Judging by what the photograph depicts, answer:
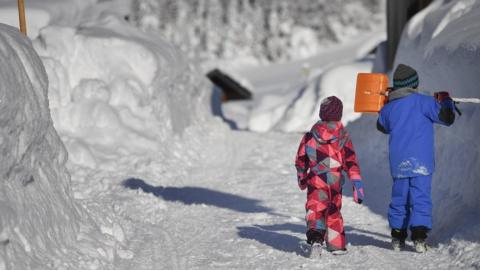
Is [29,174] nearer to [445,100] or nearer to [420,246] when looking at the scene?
[420,246]

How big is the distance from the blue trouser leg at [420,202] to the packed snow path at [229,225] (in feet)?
0.85

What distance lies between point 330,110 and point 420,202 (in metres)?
1.06

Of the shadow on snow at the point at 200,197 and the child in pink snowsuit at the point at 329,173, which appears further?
the shadow on snow at the point at 200,197

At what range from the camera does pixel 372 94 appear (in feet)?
24.4

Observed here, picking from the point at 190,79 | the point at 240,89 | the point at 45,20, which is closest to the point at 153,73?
the point at 45,20

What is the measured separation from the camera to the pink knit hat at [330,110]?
6.54 m

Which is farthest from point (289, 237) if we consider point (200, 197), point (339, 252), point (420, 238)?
point (200, 197)

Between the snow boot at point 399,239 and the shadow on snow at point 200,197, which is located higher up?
the snow boot at point 399,239

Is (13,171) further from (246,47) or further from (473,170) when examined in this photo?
(246,47)

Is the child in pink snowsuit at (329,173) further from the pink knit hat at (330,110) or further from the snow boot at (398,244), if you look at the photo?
the snow boot at (398,244)

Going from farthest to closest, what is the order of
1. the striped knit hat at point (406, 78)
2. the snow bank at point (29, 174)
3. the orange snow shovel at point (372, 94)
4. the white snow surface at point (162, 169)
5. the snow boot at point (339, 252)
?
the orange snow shovel at point (372, 94) → the striped knit hat at point (406, 78) → the snow boot at point (339, 252) → the white snow surface at point (162, 169) → the snow bank at point (29, 174)

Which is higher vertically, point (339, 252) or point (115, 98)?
point (115, 98)

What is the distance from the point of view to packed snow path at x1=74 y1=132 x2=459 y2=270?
20.9ft

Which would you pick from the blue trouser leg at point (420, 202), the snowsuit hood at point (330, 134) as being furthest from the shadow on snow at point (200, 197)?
the blue trouser leg at point (420, 202)
